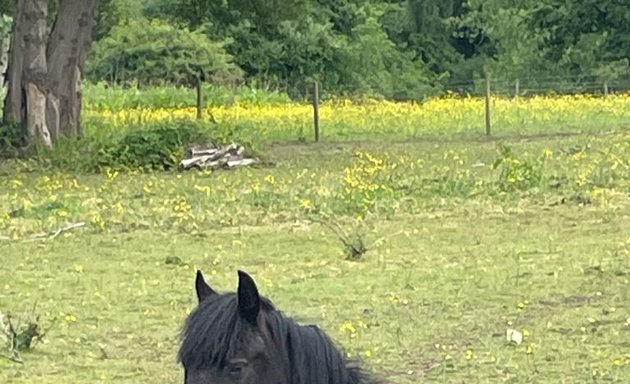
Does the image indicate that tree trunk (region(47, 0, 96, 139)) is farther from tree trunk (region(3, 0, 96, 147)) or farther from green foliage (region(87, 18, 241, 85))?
green foliage (region(87, 18, 241, 85))

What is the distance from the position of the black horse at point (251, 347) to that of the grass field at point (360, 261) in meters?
1.04

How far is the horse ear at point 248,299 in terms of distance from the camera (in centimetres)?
455

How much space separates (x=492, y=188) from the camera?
1900cm

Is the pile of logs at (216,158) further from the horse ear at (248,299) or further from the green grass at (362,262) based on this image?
the horse ear at (248,299)

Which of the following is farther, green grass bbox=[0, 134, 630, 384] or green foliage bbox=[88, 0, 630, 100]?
green foliage bbox=[88, 0, 630, 100]

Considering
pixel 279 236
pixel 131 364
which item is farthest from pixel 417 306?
pixel 279 236

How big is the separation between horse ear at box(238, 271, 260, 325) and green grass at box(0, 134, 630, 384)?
1072 millimetres

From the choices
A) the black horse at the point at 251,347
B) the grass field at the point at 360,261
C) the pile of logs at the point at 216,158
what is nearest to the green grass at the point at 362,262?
the grass field at the point at 360,261

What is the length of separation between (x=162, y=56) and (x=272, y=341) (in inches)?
1667

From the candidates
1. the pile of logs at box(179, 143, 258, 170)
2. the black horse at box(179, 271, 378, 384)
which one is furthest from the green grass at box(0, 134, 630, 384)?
the black horse at box(179, 271, 378, 384)

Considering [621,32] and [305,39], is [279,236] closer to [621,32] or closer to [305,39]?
[621,32]

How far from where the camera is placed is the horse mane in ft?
15.0

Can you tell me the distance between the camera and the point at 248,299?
4621 mm

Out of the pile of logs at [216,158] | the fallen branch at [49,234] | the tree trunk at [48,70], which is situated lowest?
the pile of logs at [216,158]
